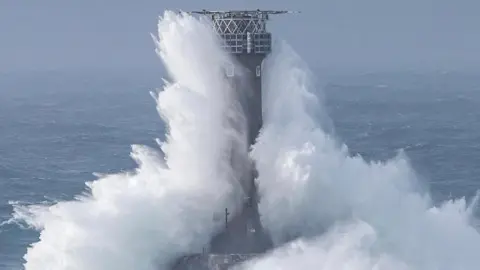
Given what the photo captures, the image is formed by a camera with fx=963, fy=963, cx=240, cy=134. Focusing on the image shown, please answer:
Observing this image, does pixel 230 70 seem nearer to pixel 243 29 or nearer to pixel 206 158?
pixel 243 29

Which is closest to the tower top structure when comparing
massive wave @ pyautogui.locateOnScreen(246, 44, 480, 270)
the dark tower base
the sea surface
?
the dark tower base

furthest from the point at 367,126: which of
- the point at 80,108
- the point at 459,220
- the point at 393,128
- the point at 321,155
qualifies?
the point at 321,155

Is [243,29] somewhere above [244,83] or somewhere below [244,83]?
above

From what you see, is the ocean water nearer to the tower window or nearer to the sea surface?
the sea surface

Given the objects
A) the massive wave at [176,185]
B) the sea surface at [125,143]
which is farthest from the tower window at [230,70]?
the sea surface at [125,143]

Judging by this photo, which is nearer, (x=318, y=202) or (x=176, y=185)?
(x=318, y=202)

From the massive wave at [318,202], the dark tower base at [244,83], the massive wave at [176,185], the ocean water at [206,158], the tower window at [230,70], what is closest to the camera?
the massive wave at [176,185]

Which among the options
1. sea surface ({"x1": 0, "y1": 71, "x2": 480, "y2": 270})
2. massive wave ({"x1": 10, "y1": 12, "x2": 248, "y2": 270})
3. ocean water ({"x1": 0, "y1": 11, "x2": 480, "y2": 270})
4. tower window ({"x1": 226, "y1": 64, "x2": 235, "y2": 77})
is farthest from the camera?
sea surface ({"x1": 0, "y1": 71, "x2": 480, "y2": 270})

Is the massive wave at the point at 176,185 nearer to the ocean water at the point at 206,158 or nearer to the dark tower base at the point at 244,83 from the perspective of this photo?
the ocean water at the point at 206,158

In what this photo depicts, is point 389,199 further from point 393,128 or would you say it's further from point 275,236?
point 393,128

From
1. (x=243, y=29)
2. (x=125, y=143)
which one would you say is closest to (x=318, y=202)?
(x=243, y=29)

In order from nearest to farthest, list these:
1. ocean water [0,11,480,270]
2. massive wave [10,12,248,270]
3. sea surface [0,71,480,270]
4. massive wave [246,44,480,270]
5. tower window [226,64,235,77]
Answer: massive wave [10,12,248,270], massive wave [246,44,480,270], ocean water [0,11,480,270], tower window [226,64,235,77], sea surface [0,71,480,270]
